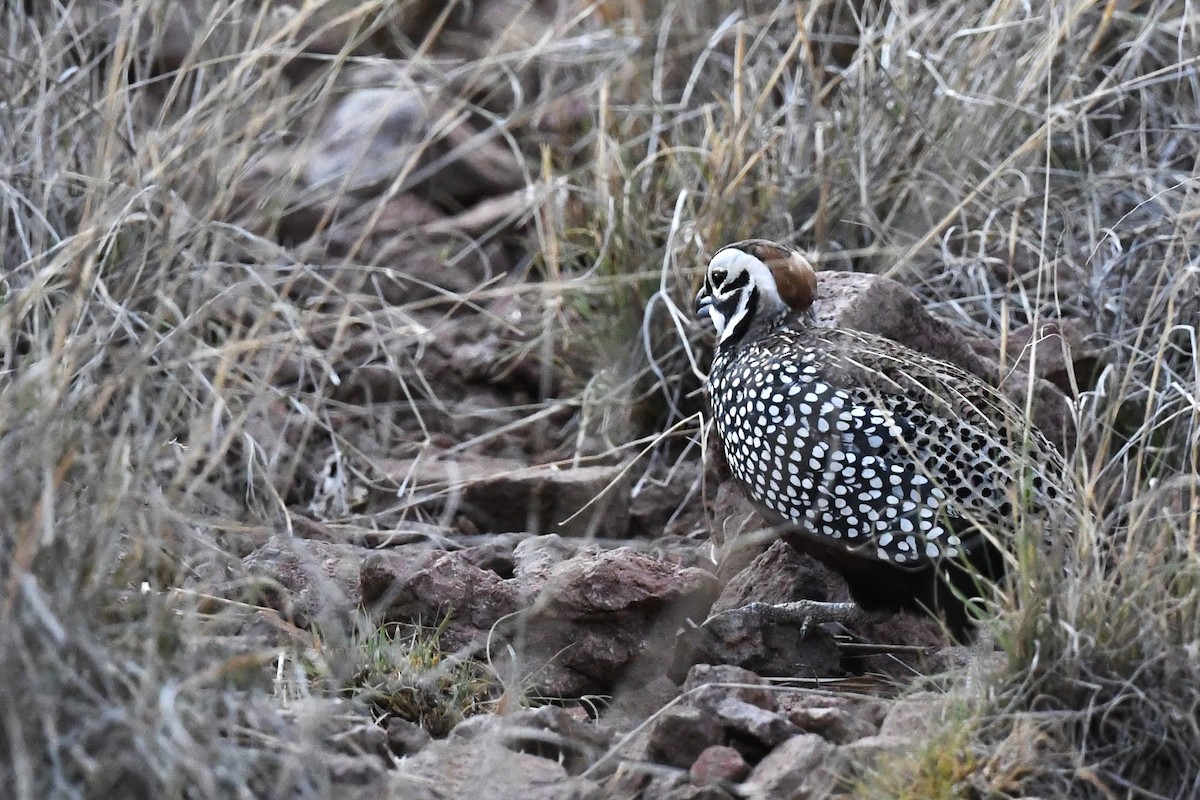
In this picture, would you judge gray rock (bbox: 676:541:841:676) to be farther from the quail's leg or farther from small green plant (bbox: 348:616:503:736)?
small green plant (bbox: 348:616:503:736)

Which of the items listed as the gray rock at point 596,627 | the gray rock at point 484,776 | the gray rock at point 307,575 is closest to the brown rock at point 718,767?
the gray rock at point 484,776

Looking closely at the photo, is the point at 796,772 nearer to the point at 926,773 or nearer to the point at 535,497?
the point at 926,773

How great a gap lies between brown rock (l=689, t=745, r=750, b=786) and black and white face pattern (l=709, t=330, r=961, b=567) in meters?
0.84

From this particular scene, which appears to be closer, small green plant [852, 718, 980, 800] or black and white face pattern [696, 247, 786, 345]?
small green plant [852, 718, 980, 800]

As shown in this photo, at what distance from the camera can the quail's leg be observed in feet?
12.4

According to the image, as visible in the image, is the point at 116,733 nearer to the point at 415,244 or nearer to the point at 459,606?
the point at 459,606

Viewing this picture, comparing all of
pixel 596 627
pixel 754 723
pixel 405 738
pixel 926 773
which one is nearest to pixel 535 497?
pixel 596 627

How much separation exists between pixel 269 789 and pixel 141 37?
4664 mm

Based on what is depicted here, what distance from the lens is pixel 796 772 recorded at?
9.43 feet

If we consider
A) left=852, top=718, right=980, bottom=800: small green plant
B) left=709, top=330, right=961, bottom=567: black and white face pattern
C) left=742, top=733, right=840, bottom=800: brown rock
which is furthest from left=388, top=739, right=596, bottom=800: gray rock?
left=709, top=330, right=961, bottom=567: black and white face pattern

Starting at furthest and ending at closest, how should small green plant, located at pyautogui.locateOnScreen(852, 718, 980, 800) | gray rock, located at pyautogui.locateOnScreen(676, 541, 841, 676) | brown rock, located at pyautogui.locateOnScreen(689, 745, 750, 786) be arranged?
gray rock, located at pyautogui.locateOnScreen(676, 541, 841, 676) < brown rock, located at pyautogui.locateOnScreen(689, 745, 750, 786) < small green plant, located at pyautogui.locateOnScreen(852, 718, 980, 800)

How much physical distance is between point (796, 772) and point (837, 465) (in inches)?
39.3

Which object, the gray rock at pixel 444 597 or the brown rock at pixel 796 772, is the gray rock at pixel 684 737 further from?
the gray rock at pixel 444 597

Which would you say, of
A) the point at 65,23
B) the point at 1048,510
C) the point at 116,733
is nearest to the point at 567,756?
the point at 116,733
